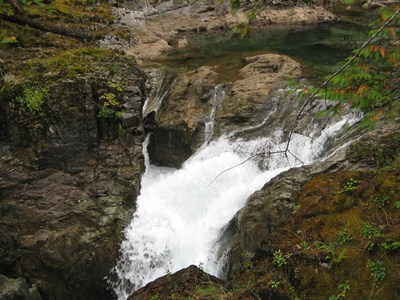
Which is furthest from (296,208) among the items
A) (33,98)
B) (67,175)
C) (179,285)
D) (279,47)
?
(279,47)

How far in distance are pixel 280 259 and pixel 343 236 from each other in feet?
2.83

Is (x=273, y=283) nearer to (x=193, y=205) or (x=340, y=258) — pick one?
(x=340, y=258)

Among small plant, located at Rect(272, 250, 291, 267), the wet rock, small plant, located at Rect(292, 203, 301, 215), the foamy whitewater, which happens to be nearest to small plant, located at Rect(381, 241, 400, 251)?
small plant, located at Rect(272, 250, 291, 267)

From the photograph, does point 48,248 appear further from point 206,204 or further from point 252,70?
point 252,70

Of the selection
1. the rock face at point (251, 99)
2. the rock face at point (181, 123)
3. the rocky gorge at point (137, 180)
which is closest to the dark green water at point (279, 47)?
the rock face at point (251, 99)

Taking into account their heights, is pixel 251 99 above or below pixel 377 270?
below

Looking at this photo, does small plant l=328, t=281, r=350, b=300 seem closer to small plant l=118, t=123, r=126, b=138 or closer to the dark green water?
small plant l=118, t=123, r=126, b=138

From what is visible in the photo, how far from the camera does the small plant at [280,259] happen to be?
436 cm

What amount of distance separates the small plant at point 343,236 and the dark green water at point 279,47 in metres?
9.54

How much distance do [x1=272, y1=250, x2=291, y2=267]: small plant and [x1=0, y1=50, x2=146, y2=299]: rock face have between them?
14.3ft

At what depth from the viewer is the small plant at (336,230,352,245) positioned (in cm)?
426

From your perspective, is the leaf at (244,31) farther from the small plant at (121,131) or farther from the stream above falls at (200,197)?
the small plant at (121,131)

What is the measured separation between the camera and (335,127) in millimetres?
9078

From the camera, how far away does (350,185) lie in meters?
5.09
